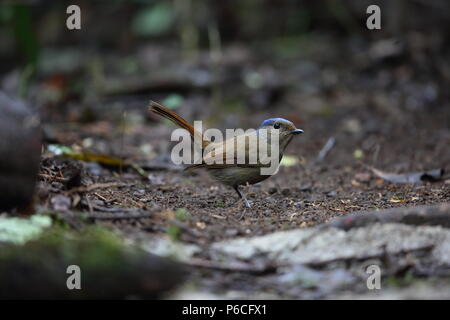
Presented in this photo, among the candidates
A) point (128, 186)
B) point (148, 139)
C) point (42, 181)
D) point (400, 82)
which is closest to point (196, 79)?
point (148, 139)

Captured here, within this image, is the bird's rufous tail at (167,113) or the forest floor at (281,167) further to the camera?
the bird's rufous tail at (167,113)

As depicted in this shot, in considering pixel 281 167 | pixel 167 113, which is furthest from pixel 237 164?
pixel 281 167

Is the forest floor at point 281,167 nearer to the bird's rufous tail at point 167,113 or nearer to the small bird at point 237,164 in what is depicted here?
the small bird at point 237,164

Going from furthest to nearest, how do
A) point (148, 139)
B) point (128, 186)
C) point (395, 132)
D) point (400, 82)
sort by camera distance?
point (400, 82) < point (148, 139) < point (395, 132) < point (128, 186)

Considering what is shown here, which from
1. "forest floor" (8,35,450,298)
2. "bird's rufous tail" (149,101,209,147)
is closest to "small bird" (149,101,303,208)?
"bird's rufous tail" (149,101,209,147)

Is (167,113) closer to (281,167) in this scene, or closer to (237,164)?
(237,164)

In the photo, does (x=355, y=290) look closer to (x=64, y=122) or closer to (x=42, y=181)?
(x=42, y=181)

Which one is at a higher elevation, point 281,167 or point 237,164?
Answer: point 281,167

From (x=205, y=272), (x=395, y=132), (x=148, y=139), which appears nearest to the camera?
(x=205, y=272)

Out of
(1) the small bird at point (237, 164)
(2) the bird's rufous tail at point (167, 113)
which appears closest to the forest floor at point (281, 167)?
(1) the small bird at point (237, 164)

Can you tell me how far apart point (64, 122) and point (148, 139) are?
1.28m

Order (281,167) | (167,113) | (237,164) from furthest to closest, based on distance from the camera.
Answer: (281,167) → (167,113) → (237,164)

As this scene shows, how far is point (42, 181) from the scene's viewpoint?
4.54 meters
